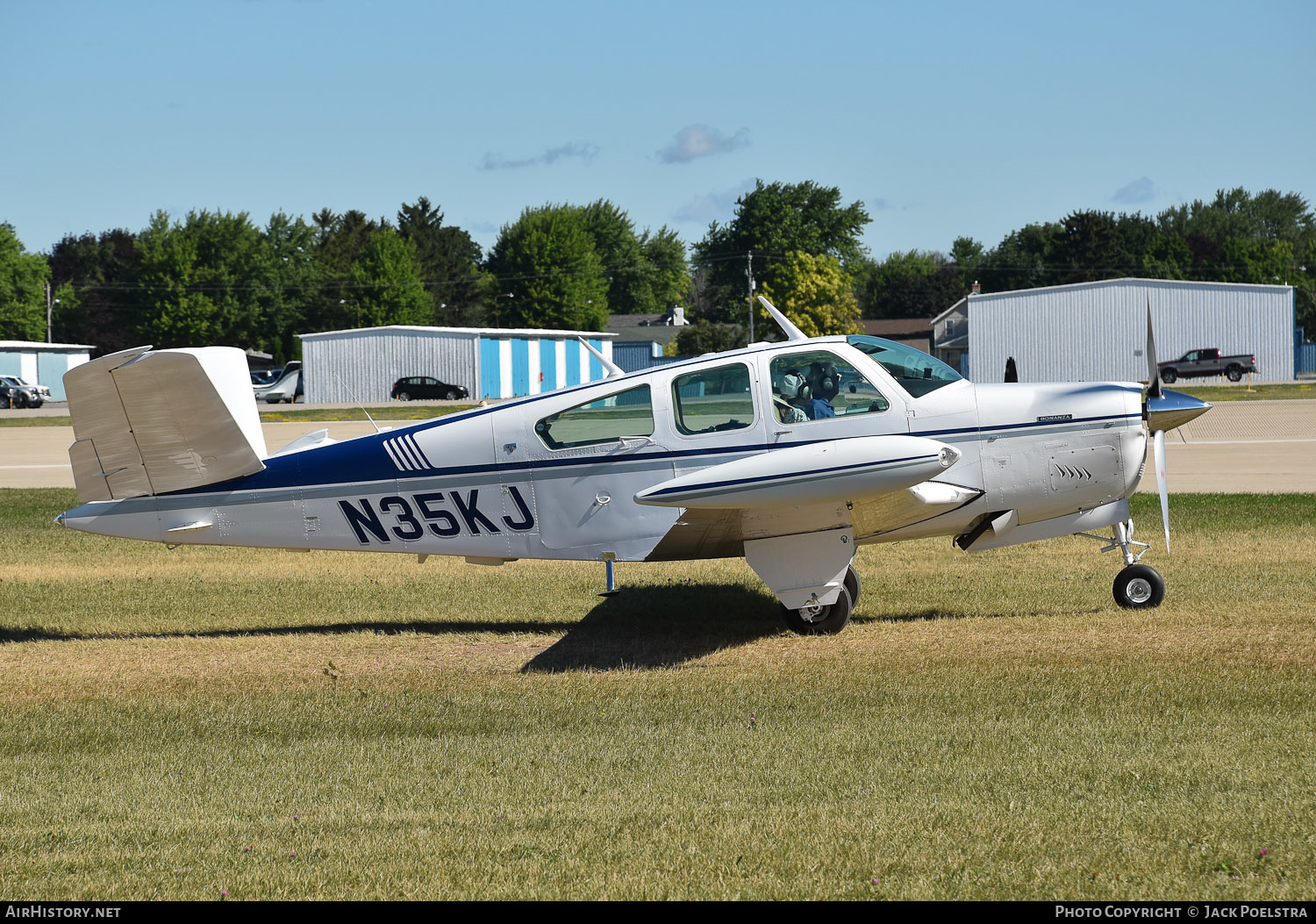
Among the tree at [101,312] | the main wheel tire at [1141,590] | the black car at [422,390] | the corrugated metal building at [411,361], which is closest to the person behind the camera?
the main wheel tire at [1141,590]

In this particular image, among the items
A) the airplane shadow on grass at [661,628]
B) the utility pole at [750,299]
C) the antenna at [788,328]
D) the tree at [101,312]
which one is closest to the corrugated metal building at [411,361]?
the utility pole at [750,299]

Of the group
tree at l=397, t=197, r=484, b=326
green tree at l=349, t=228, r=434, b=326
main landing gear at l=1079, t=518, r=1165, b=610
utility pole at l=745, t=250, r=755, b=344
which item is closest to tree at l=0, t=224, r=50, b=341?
green tree at l=349, t=228, r=434, b=326

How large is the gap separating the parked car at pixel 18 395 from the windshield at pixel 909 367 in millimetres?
60753

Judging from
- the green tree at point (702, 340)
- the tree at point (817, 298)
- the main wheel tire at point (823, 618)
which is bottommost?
the main wheel tire at point (823, 618)

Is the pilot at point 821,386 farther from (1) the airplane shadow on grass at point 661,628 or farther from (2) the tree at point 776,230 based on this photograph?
(2) the tree at point 776,230

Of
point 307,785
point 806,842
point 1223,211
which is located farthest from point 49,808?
point 1223,211

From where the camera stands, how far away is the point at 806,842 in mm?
4566

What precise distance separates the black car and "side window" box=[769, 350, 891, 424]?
51285 mm

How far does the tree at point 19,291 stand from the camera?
87188 millimetres

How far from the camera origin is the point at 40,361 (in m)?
70.6

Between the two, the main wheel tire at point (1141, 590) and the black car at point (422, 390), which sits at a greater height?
the black car at point (422, 390)

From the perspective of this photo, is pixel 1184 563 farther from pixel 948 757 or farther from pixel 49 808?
pixel 49 808

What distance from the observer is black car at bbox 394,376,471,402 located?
193ft

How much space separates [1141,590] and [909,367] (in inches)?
107
